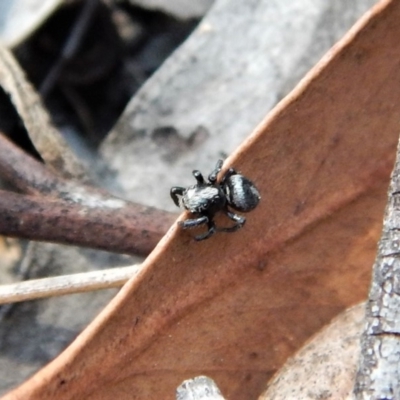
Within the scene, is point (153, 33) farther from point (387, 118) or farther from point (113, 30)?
point (387, 118)

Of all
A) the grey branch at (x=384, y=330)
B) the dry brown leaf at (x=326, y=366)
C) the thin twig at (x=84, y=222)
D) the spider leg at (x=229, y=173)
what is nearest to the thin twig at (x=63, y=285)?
the thin twig at (x=84, y=222)

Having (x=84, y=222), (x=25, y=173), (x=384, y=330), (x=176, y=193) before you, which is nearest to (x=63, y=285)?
(x=84, y=222)

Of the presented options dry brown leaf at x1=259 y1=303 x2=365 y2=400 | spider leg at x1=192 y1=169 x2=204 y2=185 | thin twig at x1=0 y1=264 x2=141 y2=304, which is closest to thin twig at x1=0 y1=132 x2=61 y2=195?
thin twig at x1=0 y1=264 x2=141 y2=304

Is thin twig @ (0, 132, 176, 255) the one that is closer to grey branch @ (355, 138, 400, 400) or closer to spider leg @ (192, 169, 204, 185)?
spider leg @ (192, 169, 204, 185)

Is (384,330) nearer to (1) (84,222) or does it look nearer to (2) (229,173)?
(2) (229,173)

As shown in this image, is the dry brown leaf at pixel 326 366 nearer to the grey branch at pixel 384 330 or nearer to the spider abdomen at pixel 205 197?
the grey branch at pixel 384 330

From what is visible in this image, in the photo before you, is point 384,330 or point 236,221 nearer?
point 384,330
